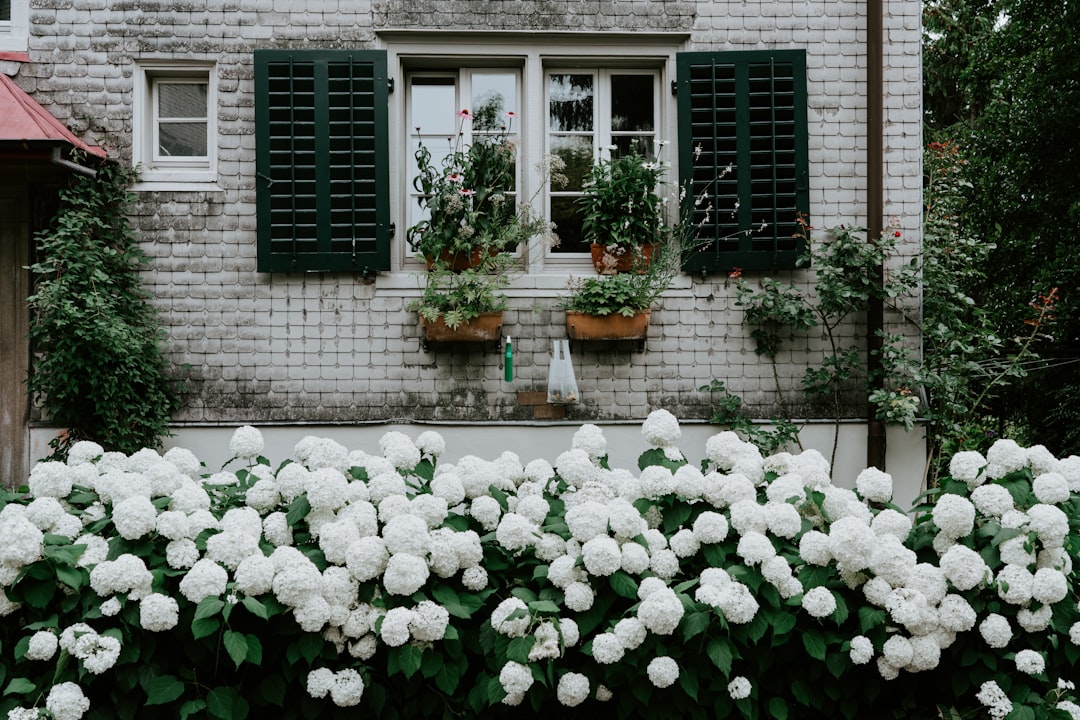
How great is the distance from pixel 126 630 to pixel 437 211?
3.75m

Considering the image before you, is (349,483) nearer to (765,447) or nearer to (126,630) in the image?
(126,630)

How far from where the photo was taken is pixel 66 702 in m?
2.48

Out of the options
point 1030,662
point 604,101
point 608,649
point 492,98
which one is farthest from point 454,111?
point 1030,662

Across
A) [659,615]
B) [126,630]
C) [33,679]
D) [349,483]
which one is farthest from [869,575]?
[33,679]

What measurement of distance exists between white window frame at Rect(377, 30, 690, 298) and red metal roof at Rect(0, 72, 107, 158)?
6.78ft

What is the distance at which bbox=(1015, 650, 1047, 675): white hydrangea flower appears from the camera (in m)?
2.64

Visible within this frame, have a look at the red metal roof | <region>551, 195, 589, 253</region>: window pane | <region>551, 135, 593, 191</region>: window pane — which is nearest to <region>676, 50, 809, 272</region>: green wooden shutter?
<region>551, 135, 593, 191</region>: window pane

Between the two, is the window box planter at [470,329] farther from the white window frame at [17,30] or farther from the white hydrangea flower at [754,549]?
the white window frame at [17,30]

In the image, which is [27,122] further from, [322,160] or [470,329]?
[470,329]

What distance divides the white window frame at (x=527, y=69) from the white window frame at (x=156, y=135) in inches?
50.7

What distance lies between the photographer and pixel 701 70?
593cm

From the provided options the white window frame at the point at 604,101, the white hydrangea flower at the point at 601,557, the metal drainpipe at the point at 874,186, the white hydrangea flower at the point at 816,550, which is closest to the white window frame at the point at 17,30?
the white window frame at the point at 604,101

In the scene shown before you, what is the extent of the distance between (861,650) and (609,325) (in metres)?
3.35

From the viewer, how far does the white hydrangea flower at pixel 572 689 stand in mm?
2590
